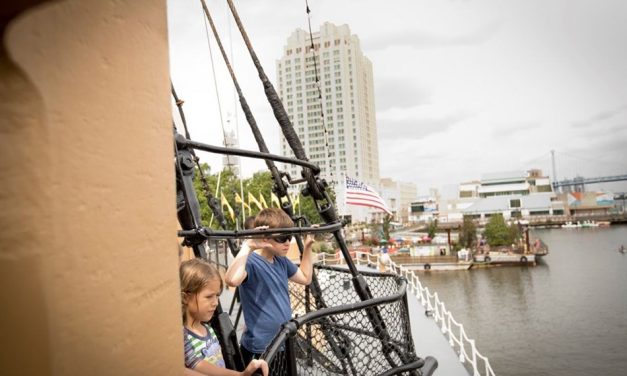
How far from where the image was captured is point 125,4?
822 mm

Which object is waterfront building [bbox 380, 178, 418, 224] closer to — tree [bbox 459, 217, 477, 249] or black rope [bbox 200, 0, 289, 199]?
tree [bbox 459, 217, 477, 249]

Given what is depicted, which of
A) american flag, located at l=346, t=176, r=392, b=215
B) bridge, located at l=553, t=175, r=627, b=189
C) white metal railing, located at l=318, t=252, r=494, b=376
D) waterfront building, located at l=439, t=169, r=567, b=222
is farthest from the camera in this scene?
bridge, located at l=553, t=175, r=627, b=189

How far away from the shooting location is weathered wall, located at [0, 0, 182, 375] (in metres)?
0.64

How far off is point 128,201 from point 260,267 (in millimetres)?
1704

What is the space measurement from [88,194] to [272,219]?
5.36 ft

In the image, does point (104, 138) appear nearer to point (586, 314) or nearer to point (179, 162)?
point (179, 162)

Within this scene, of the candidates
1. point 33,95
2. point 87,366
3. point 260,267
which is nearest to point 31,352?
point 87,366

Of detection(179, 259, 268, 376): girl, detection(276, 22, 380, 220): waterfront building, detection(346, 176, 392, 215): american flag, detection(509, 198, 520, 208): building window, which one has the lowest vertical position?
detection(179, 259, 268, 376): girl

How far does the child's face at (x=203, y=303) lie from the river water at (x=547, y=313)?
745 inches

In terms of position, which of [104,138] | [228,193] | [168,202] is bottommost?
[168,202]

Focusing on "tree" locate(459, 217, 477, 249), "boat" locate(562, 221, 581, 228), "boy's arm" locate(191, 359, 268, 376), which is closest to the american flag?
"boy's arm" locate(191, 359, 268, 376)

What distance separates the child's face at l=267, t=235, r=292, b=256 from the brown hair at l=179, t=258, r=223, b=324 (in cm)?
47

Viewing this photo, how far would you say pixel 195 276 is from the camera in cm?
188

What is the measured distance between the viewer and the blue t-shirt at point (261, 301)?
240 cm
